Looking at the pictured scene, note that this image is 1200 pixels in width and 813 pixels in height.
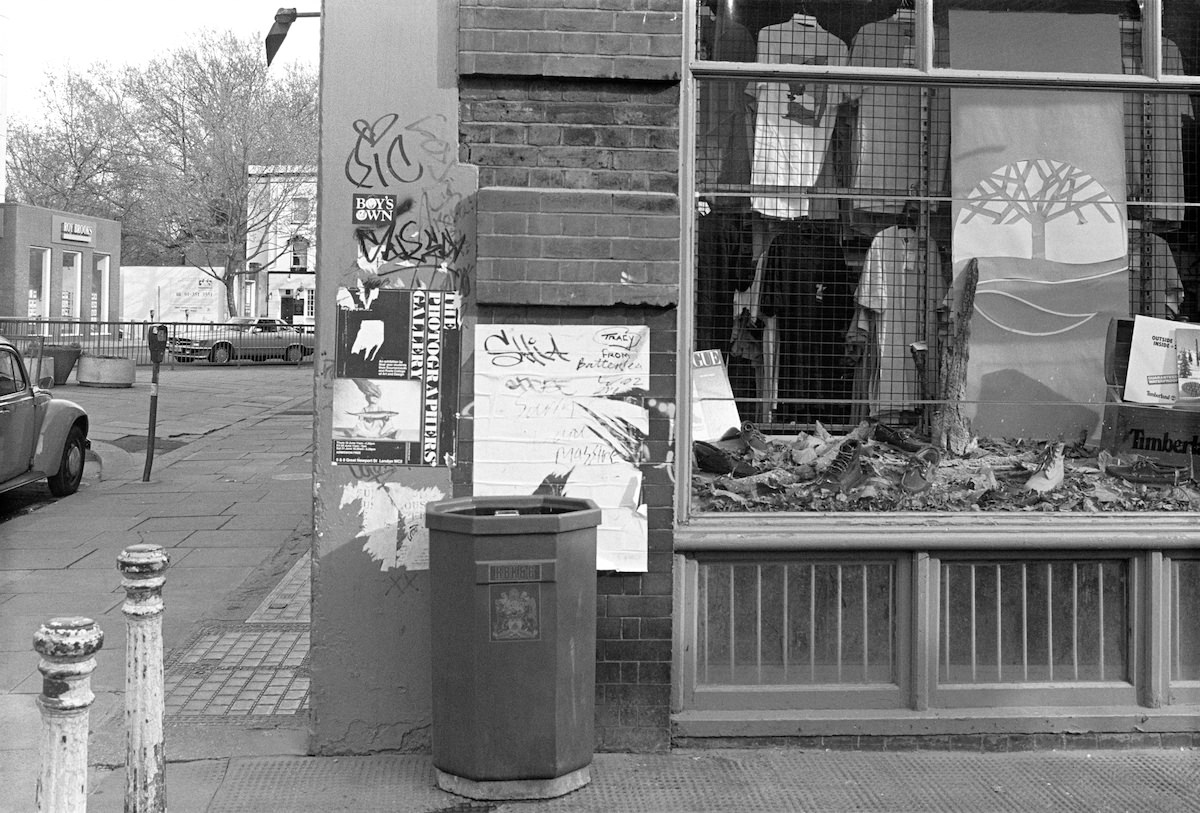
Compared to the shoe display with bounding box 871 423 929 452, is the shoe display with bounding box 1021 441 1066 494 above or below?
below

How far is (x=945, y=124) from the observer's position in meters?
5.71

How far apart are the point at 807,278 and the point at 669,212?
86 cm

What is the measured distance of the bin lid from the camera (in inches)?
175

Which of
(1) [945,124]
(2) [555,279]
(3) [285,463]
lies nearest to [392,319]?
(2) [555,279]

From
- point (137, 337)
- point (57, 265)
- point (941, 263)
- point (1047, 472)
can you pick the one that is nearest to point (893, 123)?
point (941, 263)

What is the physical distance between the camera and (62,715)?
3.18m

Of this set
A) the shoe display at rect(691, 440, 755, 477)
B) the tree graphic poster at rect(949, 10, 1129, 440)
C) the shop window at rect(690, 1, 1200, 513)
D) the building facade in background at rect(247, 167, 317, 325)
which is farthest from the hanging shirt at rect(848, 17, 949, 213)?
the building facade in background at rect(247, 167, 317, 325)

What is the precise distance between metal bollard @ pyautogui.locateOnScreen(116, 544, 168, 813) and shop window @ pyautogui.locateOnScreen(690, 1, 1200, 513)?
2360 mm

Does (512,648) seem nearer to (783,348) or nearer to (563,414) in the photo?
(563,414)

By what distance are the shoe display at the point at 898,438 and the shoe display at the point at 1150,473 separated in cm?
91

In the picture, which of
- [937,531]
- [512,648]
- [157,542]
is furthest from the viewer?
[157,542]

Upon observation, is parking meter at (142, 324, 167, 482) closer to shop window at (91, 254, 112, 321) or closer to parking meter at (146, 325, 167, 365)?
parking meter at (146, 325, 167, 365)

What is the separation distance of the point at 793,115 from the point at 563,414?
5.73 feet

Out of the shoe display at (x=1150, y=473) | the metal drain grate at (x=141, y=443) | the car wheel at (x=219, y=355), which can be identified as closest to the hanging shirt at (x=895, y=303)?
the shoe display at (x=1150, y=473)
